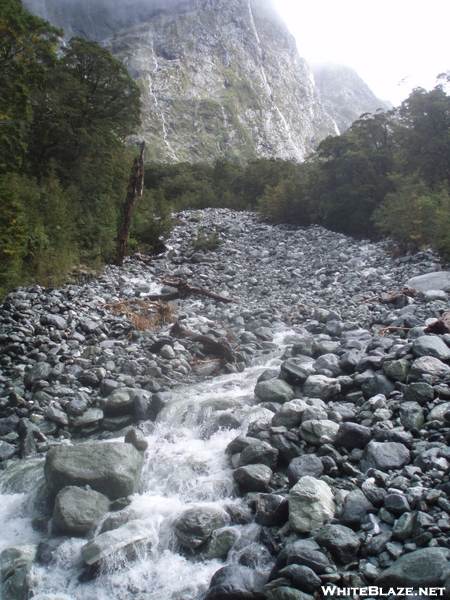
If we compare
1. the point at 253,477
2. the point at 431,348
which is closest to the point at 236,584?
the point at 253,477

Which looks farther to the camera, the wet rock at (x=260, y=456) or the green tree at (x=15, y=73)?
the green tree at (x=15, y=73)

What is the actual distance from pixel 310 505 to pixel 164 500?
1770mm

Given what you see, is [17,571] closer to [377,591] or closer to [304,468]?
[304,468]

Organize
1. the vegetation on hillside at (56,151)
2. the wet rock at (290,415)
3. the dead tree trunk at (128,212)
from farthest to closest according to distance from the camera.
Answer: the dead tree trunk at (128,212), the vegetation on hillside at (56,151), the wet rock at (290,415)

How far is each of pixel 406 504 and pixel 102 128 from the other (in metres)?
16.1

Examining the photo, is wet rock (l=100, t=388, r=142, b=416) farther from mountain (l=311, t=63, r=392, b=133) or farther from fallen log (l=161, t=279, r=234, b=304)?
mountain (l=311, t=63, r=392, b=133)

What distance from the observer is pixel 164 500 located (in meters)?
4.52

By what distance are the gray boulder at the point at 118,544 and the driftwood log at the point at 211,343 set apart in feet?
14.6

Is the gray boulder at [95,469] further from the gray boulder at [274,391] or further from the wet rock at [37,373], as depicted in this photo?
the gray boulder at [274,391]

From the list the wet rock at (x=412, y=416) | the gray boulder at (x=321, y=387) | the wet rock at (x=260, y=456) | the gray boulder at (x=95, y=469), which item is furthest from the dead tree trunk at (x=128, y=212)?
the wet rock at (x=412, y=416)

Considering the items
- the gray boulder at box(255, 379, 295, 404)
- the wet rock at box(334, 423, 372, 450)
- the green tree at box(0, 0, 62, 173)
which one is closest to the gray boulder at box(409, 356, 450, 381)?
the wet rock at box(334, 423, 372, 450)

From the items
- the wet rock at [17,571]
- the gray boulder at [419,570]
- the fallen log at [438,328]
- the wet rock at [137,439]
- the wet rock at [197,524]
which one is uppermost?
the fallen log at [438,328]

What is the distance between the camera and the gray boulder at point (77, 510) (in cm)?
404

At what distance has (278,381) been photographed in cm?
663
